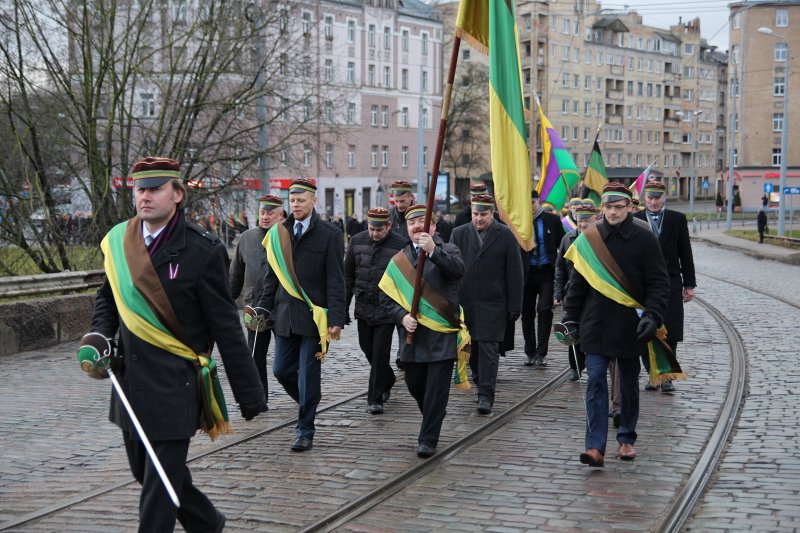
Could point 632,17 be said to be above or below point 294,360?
above

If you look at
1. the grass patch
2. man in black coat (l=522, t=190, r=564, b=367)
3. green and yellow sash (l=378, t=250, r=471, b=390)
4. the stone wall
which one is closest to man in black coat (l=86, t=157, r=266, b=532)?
green and yellow sash (l=378, t=250, r=471, b=390)

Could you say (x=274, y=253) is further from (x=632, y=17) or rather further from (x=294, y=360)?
(x=632, y=17)

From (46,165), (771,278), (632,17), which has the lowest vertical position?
(771,278)

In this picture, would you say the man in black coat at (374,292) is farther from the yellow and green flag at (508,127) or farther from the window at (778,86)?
the window at (778,86)

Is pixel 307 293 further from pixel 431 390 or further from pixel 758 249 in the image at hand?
pixel 758 249

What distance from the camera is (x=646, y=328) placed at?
Result: 7.34 metres

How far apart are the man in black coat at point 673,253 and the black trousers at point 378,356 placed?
2.79 metres

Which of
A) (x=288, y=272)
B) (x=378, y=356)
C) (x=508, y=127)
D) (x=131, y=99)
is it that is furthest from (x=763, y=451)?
(x=131, y=99)

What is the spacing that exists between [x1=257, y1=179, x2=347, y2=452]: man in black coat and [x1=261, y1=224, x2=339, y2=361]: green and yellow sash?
0.03 metres

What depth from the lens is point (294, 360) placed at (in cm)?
859

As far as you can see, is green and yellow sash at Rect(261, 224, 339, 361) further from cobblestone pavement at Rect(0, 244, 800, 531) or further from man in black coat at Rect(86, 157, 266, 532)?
man in black coat at Rect(86, 157, 266, 532)

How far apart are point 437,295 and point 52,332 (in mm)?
8194

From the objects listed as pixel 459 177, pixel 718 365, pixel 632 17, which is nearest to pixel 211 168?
pixel 718 365

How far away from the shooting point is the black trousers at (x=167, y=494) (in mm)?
4895
